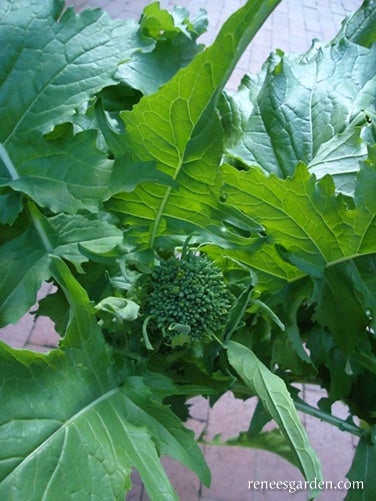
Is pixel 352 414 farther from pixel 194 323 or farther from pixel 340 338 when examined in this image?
pixel 194 323

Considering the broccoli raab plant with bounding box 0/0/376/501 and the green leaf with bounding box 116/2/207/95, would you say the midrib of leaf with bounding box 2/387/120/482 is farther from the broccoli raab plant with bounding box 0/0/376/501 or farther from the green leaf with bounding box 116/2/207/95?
the green leaf with bounding box 116/2/207/95

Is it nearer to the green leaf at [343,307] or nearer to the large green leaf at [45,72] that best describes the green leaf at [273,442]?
the green leaf at [343,307]

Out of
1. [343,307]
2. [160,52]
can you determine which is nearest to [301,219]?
[343,307]

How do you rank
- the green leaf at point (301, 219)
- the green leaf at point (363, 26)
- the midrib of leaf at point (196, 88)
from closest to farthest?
the midrib of leaf at point (196, 88), the green leaf at point (301, 219), the green leaf at point (363, 26)

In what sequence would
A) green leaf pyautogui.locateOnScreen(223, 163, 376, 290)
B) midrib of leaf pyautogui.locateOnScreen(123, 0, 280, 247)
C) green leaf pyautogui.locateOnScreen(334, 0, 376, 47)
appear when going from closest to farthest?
midrib of leaf pyautogui.locateOnScreen(123, 0, 280, 247), green leaf pyautogui.locateOnScreen(223, 163, 376, 290), green leaf pyautogui.locateOnScreen(334, 0, 376, 47)

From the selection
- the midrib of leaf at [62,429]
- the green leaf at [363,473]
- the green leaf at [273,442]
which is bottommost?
the green leaf at [273,442]

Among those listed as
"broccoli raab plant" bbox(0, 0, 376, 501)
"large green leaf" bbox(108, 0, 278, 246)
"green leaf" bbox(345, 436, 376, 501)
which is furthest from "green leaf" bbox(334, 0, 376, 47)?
"green leaf" bbox(345, 436, 376, 501)

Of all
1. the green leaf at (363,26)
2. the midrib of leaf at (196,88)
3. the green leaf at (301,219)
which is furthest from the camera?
the green leaf at (363,26)

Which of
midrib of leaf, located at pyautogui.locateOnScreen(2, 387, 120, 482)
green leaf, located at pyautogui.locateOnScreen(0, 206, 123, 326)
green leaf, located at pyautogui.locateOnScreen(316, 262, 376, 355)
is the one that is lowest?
green leaf, located at pyautogui.locateOnScreen(316, 262, 376, 355)

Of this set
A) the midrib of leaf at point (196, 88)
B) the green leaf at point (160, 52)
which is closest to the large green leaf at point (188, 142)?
the midrib of leaf at point (196, 88)
